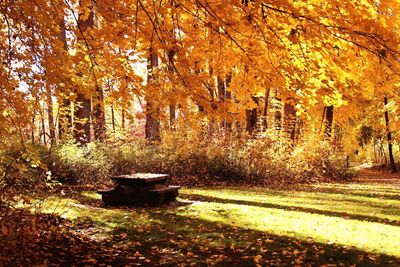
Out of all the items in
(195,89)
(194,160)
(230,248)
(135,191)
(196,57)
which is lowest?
(230,248)

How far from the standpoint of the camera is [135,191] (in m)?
9.60

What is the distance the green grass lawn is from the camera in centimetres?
604

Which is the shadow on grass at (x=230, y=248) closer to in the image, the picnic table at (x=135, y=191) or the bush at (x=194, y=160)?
the picnic table at (x=135, y=191)

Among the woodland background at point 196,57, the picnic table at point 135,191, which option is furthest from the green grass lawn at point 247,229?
the woodland background at point 196,57

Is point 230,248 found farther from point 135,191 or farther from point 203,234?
point 135,191

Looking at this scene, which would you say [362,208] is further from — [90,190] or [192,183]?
[90,190]

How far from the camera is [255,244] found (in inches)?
260

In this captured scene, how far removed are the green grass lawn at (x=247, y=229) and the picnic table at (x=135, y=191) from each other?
297mm

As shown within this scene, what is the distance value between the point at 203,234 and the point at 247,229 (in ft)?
2.65

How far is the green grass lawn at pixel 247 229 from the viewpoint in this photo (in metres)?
6.04

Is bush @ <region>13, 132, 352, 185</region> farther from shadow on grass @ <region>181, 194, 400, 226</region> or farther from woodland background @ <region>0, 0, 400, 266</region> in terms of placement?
shadow on grass @ <region>181, 194, 400, 226</region>

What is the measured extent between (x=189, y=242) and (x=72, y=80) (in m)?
2.87

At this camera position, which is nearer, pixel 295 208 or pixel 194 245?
pixel 194 245

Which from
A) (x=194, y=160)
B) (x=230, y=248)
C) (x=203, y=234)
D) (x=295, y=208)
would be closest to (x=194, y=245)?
(x=230, y=248)
